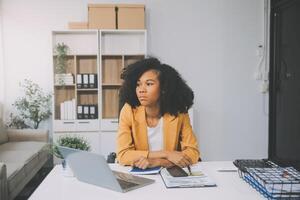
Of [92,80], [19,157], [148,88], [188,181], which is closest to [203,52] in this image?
[92,80]

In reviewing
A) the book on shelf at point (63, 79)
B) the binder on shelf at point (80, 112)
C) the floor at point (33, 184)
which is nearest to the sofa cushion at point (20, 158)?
the floor at point (33, 184)

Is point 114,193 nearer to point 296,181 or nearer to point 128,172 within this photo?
point 128,172

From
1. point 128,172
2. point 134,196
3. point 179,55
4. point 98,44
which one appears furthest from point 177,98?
point 179,55

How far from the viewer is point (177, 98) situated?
178cm

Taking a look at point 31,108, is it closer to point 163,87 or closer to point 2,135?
point 2,135

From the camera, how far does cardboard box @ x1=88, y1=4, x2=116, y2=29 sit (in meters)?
3.87

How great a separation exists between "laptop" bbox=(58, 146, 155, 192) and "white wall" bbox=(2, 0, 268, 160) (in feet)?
9.98

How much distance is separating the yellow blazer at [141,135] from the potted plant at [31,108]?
2.60 metres

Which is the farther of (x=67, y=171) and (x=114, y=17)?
(x=114, y=17)

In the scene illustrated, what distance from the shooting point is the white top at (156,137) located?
176 cm

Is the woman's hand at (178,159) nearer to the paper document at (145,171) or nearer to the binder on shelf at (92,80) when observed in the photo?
the paper document at (145,171)

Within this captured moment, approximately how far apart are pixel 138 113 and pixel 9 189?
1407mm

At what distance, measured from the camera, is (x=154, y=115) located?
5.78ft

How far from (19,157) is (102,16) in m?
1.87
